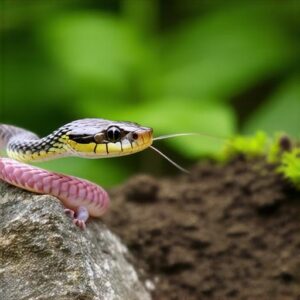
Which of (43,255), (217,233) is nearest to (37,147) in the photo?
(43,255)

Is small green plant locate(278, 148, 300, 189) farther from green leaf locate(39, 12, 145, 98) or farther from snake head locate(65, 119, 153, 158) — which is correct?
green leaf locate(39, 12, 145, 98)

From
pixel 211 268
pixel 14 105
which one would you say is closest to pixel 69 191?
pixel 211 268

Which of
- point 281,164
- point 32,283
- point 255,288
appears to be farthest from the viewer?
point 281,164

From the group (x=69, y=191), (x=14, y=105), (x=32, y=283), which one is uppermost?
(x=69, y=191)

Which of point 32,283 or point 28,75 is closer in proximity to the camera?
point 32,283

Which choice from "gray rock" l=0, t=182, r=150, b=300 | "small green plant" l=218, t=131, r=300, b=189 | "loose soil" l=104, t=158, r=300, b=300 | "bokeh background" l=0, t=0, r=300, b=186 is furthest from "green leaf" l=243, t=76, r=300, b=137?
"gray rock" l=0, t=182, r=150, b=300

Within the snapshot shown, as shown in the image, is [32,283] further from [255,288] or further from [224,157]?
[224,157]
